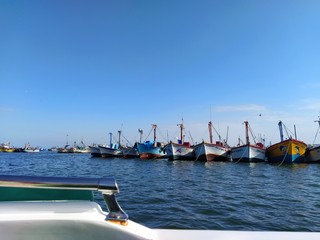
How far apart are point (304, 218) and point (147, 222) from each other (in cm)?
467

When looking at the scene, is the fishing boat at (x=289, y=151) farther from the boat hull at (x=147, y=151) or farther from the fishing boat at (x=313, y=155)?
the boat hull at (x=147, y=151)

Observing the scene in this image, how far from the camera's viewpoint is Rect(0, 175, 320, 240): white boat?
1510 millimetres

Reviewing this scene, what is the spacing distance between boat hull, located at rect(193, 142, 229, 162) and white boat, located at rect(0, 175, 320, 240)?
36.6m

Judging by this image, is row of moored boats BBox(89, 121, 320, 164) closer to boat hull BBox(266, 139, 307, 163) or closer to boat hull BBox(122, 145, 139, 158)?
boat hull BBox(266, 139, 307, 163)

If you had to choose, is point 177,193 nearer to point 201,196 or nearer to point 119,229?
point 201,196

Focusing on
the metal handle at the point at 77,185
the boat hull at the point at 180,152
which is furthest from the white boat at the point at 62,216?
the boat hull at the point at 180,152

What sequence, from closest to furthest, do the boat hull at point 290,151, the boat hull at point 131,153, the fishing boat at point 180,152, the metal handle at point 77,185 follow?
1. the metal handle at point 77,185
2. the boat hull at point 290,151
3. the fishing boat at point 180,152
4. the boat hull at point 131,153

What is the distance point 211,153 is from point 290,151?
10.7 meters

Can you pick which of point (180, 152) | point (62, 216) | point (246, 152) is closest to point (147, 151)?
point (180, 152)

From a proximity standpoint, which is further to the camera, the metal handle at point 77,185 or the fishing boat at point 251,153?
the fishing boat at point 251,153

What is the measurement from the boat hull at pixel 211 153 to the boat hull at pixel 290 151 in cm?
735

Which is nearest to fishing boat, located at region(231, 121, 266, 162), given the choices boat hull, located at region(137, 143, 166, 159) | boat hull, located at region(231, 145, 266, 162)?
boat hull, located at region(231, 145, 266, 162)

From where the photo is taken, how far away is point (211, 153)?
3788cm

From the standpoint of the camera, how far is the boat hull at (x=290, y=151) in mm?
32219
